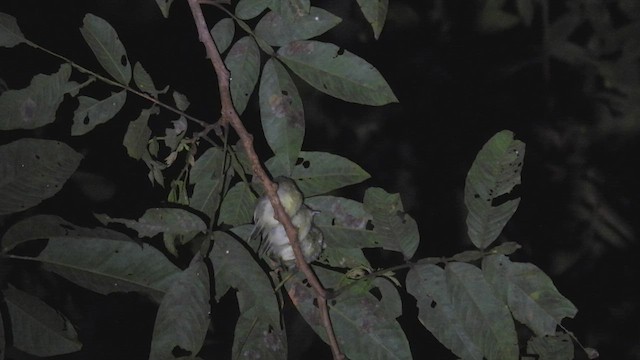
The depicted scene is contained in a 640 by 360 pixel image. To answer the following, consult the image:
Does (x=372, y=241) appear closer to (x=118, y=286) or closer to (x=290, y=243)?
(x=290, y=243)

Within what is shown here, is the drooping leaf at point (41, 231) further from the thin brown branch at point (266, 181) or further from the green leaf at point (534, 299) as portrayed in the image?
the green leaf at point (534, 299)

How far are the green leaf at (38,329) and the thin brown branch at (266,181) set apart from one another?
22 cm

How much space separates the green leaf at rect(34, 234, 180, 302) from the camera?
26.6 inches

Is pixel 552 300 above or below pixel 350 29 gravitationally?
above

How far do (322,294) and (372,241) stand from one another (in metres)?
0.09

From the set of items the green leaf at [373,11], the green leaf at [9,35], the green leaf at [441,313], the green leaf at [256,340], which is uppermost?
the green leaf at [373,11]

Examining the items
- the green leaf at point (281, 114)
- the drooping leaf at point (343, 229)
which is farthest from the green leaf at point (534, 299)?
the green leaf at point (281, 114)

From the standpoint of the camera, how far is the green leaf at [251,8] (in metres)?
Answer: 0.83

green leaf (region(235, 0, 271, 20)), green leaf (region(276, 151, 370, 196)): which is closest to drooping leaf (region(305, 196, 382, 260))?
green leaf (region(276, 151, 370, 196))

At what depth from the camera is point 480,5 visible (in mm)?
2018

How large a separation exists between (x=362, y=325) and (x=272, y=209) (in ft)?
0.48

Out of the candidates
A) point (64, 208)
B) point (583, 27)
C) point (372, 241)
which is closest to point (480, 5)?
Answer: point (583, 27)

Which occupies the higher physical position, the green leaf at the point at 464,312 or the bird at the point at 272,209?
the bird at the point at 272,209

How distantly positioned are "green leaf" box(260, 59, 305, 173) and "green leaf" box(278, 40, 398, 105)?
0.02m
